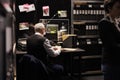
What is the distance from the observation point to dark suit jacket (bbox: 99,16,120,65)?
1.68m

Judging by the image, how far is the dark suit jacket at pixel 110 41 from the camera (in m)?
1.68

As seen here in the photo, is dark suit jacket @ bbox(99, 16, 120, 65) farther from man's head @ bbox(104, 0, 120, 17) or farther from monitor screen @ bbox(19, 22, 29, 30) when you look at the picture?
monitor screen @ bbox(19, 22, 29, 30)

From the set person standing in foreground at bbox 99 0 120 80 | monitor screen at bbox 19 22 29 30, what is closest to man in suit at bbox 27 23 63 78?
monitor screen at bbox 19 22 29 30

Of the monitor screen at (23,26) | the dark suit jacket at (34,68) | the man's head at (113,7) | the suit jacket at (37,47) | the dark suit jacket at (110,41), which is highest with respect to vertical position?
the man's head at (113,7)

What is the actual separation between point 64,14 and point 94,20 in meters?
0.77

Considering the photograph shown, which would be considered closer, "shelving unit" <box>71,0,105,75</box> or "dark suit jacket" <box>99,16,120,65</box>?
"dark suit jacket" <box>99,16,120,65</box>

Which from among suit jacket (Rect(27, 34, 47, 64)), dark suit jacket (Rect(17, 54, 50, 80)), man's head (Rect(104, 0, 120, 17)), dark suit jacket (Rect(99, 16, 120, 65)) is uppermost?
man's head (Rect(104, 0, 120, 17))

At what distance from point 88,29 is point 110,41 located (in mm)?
3677

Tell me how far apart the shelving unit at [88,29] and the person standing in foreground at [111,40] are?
11.2ft

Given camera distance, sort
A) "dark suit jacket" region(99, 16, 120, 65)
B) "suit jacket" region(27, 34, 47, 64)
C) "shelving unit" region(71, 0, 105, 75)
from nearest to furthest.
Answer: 1. "dark suit jacket" region(99, 16, 120, 65)
2. "suit jacket" region(27, 34, 47, 64)
3. "shelving unit" region(71, 0, 105, 75)

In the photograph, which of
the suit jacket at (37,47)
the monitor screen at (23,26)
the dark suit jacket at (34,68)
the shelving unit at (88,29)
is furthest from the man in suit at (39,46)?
the shelving unit at (88,29)

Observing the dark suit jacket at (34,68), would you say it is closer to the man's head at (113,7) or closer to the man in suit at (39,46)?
the man in suit at (39,46)

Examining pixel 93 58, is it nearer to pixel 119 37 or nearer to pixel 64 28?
pixel 64 28

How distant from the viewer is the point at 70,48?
4.78 meters
